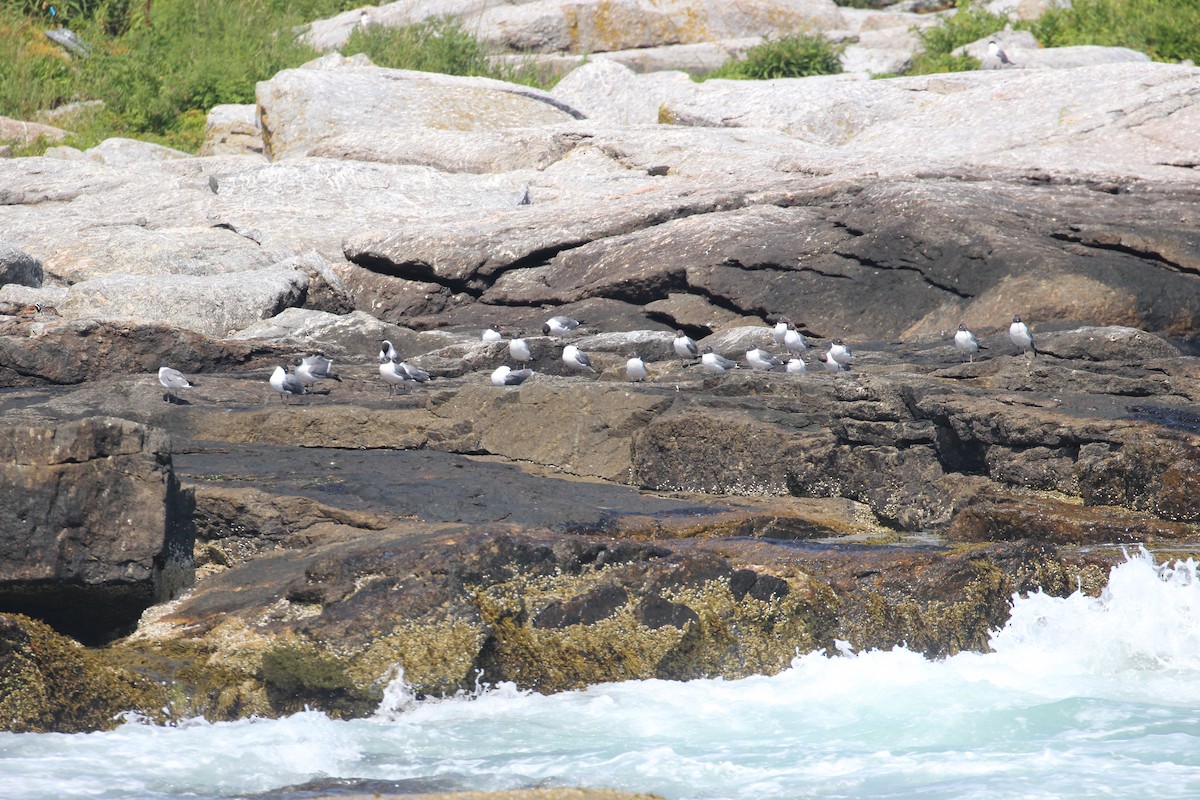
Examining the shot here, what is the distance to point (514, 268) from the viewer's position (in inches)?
758

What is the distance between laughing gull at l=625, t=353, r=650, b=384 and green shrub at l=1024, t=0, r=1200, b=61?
65.3 ft

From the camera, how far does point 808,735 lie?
24.3 ft

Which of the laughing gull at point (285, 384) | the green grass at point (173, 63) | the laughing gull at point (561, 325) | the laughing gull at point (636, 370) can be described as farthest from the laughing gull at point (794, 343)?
the green grass at point (173, 63)

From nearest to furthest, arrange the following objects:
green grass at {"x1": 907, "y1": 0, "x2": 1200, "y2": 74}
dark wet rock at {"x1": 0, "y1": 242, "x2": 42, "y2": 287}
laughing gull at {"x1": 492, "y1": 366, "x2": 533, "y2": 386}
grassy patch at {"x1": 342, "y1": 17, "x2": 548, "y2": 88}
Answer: laughing gull at {"x1": 492, "y1": 366, "x2": 533, "y2": 386} < dark wet rock at {"x1": 0, "y1": 242, "x2": 42, "y2": 287} < green grass at {"x1": 907, "y1": 0, "x2": 1200, "y2": 74} < grassy patch at {"x1": 342, "y1": 17, "x2": 548, "y2": 88}

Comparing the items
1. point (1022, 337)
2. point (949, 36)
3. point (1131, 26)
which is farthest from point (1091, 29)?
point (1022, 337)

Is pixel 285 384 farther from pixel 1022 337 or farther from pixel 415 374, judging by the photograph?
pixel 1022 337

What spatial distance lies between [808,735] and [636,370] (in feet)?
23.2

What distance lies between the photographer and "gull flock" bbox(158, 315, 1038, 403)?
531 inches

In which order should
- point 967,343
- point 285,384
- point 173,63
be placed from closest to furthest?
point 285,384, point 967,343, point 173,63

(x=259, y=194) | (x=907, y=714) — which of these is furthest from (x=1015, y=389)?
(x=259, y=194)

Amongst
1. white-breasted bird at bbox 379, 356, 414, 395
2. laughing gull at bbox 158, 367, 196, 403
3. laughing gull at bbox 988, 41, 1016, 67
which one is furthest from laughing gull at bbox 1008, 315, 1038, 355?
laughing gull at bbox 988, 41, 1016, 67

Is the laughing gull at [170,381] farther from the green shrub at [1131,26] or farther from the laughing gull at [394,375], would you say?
the green shrub at [1131,26]

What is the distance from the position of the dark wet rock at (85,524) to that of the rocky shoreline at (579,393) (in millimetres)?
22

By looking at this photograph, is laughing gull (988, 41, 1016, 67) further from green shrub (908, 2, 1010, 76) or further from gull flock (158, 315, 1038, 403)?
gull flock (158, 315, 1038, 403)
